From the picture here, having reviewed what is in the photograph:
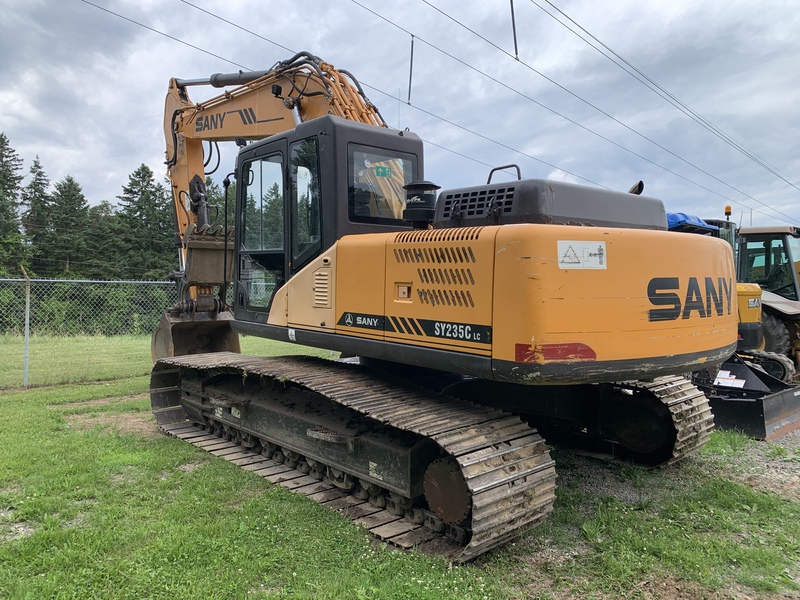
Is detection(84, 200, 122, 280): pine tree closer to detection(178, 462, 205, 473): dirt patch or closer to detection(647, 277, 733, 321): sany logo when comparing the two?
detection(178, 462, 205, 473): dirt patch

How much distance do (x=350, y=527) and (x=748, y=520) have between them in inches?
109

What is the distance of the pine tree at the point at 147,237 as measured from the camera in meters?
42.2

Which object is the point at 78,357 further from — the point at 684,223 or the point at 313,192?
the point at 684,223

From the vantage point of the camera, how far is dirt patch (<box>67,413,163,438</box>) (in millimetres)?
6160

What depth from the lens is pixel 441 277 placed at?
3473 millimetres

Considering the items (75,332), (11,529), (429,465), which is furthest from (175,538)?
(75,332)

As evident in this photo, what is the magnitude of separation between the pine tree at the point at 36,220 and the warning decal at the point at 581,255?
44708 millimetres

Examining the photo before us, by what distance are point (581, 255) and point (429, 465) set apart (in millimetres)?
1584

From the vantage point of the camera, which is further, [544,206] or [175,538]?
[175,538]

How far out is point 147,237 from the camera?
43.2 meters

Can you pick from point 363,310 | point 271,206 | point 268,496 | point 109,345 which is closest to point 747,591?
point 363,310

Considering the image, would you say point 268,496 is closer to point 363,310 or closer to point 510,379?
point 363,310

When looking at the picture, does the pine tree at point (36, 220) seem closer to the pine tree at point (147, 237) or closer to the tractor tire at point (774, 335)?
the pine tree at point (147, 237)

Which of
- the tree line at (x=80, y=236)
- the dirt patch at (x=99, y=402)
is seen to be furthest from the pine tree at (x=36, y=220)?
the dirt patch at (x=99, y=402)
